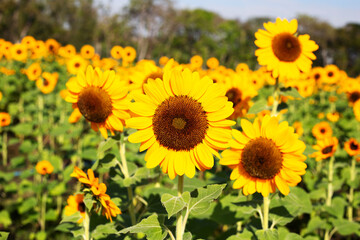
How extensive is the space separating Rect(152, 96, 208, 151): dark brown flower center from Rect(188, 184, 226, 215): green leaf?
1.00 ft

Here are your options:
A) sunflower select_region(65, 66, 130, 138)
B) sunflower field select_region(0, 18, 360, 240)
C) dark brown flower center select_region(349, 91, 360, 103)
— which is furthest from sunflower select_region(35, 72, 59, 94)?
dark brown flower center select_region(349, 91, 360, 103)

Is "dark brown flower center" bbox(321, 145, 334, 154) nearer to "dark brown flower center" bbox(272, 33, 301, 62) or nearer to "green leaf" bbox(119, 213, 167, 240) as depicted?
"dark brown flower center" bbox(272, 33, 301, 62)

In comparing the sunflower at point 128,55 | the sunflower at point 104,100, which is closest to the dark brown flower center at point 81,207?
the sunflower at point 104,100

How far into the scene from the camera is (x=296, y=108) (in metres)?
8.59

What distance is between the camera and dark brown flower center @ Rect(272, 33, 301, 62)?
2.83m

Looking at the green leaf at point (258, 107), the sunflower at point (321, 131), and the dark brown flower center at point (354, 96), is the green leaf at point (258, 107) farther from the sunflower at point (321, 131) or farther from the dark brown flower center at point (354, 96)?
the dark brown flower center at point (354, 96)

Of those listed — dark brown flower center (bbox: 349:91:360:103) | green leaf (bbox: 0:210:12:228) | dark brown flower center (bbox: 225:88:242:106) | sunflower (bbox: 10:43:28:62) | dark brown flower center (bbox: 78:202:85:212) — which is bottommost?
green leaf (bbox: 0:210:12:228)

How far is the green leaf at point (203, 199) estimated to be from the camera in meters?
1.88

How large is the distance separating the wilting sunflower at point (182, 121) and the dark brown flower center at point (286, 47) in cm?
129

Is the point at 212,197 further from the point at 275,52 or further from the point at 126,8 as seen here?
the point at 126,8

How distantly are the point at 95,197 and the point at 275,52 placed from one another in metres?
1.81

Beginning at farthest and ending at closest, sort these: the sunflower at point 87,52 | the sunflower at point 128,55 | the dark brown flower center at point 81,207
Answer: the sunflower at point 87,52 → the sunflower at point 128,55 → the dark brown flower center at point 81,207

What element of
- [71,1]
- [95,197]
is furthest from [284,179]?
[71,1]

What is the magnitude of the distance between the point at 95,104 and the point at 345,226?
2634 millimetres
